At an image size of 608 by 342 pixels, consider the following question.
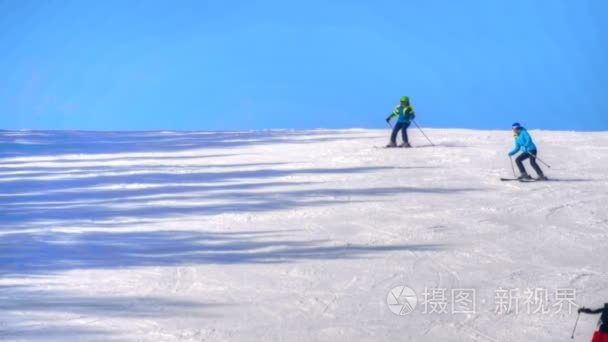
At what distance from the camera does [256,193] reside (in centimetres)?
1262

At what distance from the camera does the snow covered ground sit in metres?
6.36

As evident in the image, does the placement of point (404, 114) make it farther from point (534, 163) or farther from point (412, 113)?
point (534, 163)

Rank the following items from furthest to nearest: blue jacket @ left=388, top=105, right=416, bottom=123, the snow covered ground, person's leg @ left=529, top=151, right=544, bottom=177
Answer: blue jacket @ left=388, top=105, right=416, bottom=123 < person's leg @ left=529, top=151, right=544, bottom=177 < the snow covered ground

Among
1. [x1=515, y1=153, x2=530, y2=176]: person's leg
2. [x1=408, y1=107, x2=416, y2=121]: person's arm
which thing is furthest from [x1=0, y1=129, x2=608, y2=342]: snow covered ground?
[x1=408, y1=107, x2=416, y2=121]: person's arm

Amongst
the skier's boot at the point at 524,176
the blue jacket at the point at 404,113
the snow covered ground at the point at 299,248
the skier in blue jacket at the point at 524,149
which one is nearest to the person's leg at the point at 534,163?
the skier in blue jacket at the point at 524,149

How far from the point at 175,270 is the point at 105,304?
3.90 ft

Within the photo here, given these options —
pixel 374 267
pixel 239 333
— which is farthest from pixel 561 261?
pixel 239 333

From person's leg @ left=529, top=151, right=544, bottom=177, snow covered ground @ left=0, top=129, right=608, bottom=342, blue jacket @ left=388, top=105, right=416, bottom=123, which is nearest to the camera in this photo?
snow covered ground @ left=0, top=129, right=608, bottom=342

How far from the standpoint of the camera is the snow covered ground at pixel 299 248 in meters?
6.36

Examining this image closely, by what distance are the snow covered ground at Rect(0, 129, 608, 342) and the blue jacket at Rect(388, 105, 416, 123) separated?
1373 mm

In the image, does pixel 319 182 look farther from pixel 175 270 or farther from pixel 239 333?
pixel 239 333

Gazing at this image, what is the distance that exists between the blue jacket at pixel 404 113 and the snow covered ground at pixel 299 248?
1373mm

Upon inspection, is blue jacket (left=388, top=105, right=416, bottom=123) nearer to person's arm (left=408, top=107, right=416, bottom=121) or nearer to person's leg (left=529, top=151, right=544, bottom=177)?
person's arm (left=408, top=107, right=416, bottom=121)

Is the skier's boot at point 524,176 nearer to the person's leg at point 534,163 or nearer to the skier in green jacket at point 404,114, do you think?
the person's leg at point 534,163
